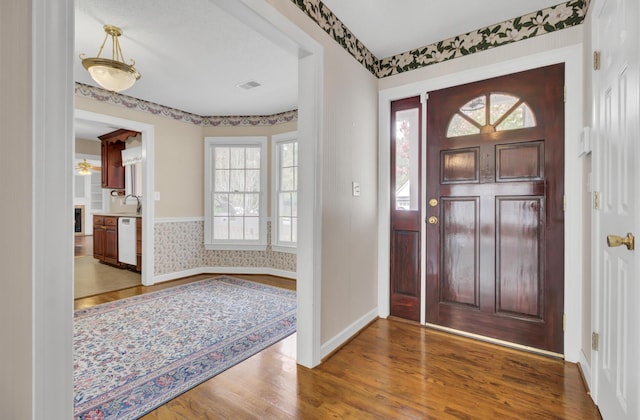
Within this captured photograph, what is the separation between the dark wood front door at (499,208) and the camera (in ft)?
7.38

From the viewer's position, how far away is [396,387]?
184 cm

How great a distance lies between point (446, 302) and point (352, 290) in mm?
867

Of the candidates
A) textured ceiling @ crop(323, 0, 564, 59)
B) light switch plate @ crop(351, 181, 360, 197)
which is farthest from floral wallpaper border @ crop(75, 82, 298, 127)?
light switch plate @ crop(351, 181, 360, 197)

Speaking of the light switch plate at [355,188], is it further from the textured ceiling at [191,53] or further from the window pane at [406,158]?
the textured ceiling at [191,53]

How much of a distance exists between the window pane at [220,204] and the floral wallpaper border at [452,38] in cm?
320

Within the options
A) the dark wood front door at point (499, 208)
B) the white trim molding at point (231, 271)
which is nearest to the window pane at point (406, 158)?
the dark wood front door at point (499, 208)

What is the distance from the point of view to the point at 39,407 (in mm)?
925

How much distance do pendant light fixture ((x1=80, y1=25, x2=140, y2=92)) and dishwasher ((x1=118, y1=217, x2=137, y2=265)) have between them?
288cm

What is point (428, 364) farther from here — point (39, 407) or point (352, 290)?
point (39, 407)

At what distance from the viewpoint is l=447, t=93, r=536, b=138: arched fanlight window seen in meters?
2.36

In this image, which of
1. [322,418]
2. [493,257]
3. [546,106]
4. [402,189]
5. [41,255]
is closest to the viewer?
[41,255]

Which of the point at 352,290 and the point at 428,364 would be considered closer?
the point at 428,364

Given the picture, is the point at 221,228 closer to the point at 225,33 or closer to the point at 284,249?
the point at 284,249

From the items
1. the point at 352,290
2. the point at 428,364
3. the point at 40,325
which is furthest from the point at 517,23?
the point at 40,325
